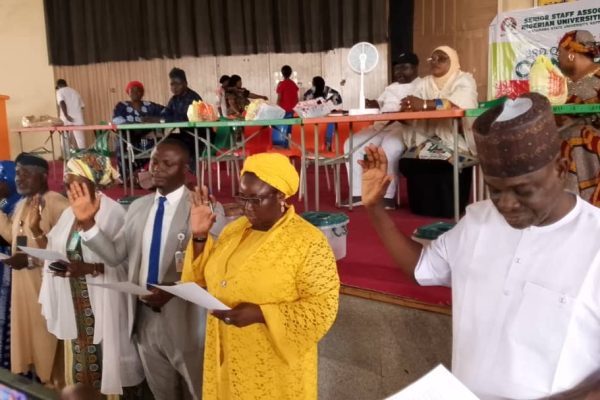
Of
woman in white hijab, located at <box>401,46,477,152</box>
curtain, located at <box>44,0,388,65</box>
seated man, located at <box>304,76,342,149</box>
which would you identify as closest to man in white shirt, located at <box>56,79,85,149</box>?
curtain, located at <box>44,0,388,65</box>

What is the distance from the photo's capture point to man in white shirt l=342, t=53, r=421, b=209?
14.3 ft

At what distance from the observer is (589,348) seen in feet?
3.54

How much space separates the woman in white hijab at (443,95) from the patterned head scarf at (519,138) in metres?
2.43

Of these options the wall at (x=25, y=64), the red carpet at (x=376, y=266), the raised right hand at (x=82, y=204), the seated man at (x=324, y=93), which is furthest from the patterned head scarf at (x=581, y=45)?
the wall at (x=25, y=64)

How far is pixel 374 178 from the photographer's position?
4.98ft

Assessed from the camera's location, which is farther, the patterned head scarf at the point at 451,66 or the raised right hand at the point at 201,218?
the patterned head scarf at the point at 451,66

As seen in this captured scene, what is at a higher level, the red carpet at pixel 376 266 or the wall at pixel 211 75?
the wall at pixel 211 75

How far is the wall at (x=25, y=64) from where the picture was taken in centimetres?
1127

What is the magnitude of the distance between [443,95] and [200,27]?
706 centimetres

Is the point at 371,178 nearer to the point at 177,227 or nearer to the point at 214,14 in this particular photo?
the point at 177,227

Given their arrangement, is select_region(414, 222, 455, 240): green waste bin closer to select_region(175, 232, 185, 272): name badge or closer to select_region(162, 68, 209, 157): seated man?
select_region(175, 232, 185, 272): name badge

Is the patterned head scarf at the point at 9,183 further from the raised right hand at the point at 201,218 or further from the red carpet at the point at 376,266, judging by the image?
the raised right hand at the point at 201,218

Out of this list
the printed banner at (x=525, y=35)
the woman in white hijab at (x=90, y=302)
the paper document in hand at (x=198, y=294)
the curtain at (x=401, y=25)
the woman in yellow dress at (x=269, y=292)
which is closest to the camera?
the paper document in hand at (x=198, y=294)

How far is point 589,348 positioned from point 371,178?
2.20 feet
